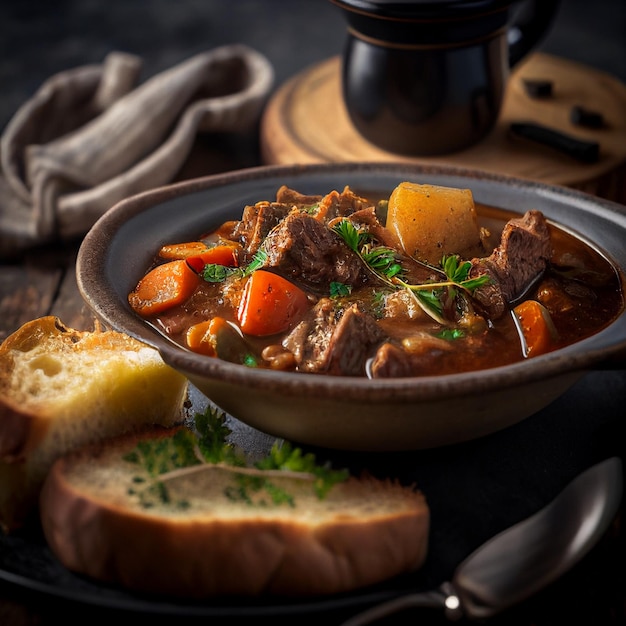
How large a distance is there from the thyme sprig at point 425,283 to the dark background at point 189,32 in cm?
394

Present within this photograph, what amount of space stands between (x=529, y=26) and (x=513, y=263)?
248 centimetres

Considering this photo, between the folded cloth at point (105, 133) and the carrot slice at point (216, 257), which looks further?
the folded cloth at point (105, 133)

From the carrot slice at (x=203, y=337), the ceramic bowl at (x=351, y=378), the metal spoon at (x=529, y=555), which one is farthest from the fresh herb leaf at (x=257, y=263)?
the metal spoon at (x=529, y=555)

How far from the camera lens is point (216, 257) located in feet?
10.9

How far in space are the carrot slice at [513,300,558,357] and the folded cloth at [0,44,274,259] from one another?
2566 millimetres

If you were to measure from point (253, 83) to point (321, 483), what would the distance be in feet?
11.6

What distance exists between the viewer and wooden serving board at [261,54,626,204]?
478cm

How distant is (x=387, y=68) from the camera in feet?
15.0

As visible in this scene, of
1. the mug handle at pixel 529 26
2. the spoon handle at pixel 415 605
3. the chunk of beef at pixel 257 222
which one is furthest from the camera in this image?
the mug handle at pixel 529 26

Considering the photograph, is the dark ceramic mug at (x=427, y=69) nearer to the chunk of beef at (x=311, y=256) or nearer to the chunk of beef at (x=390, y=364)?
the chunk of beef at (x=311, y=256)

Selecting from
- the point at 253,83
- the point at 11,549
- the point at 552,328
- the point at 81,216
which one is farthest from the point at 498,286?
the point at 253,83

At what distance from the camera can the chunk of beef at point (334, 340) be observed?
277 cm

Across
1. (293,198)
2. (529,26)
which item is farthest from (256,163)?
(293,198)

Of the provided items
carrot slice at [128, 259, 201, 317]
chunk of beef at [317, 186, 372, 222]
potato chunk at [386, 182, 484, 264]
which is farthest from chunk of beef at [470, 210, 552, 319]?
carrot slice at [128, 259, 201, 317]
